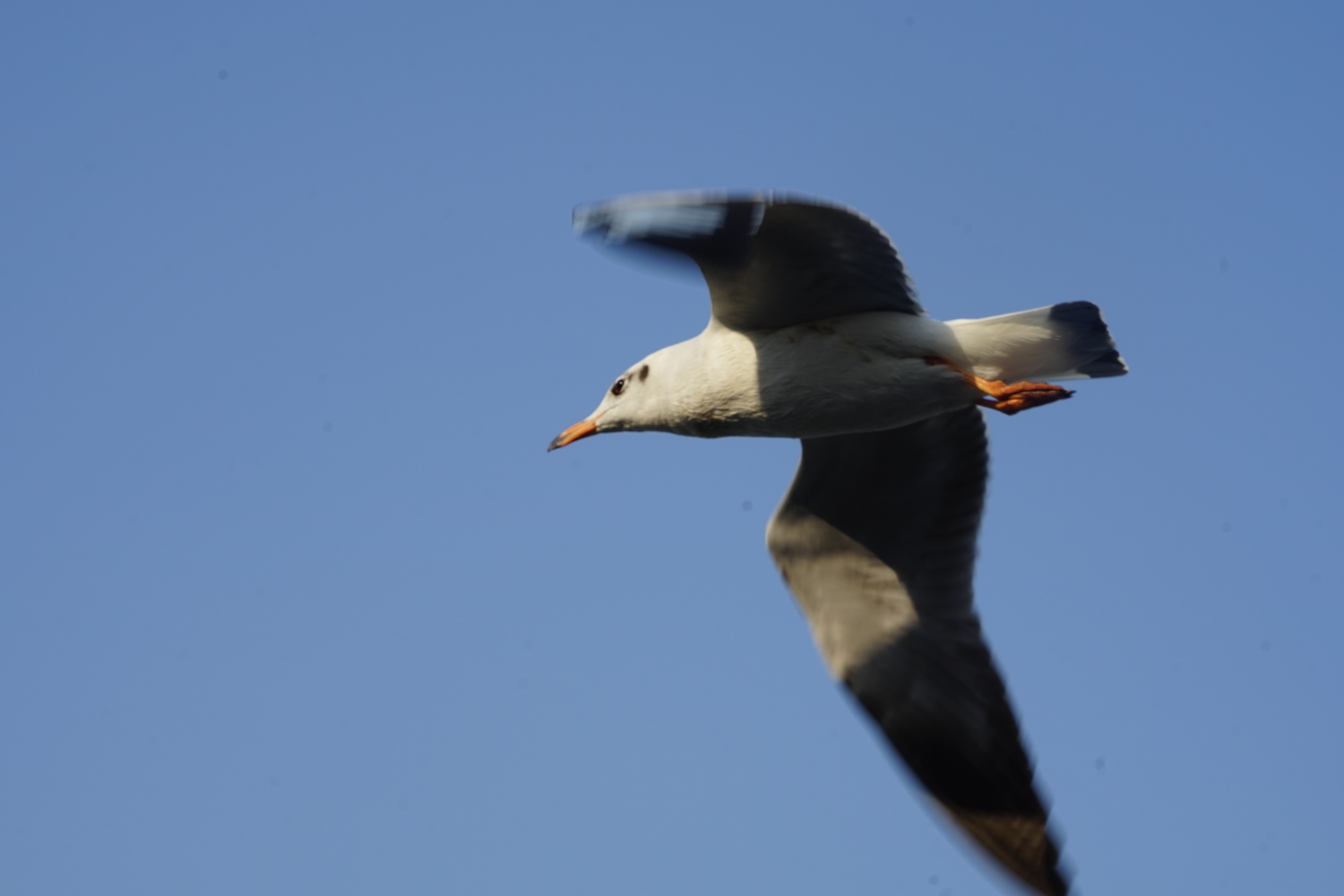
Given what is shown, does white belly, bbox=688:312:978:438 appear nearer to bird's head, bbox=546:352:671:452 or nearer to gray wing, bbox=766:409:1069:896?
bird's head, bbox=546:352:671:452

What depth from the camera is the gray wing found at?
8.51 meters

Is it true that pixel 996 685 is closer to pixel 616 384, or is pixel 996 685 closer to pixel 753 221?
pixel 616 384

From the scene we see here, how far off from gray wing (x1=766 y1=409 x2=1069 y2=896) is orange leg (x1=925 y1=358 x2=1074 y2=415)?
1.25 meters

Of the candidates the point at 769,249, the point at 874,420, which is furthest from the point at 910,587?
the point at 769,249

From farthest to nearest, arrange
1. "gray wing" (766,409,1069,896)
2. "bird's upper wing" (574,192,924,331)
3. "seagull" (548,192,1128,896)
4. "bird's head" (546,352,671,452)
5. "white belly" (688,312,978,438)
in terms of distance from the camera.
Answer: "gray wing" (766,409,1069,896)
"bird's head" (546,352,671,452)
"white belly" (688,312,978,438)
"seagull" (548,192,1128,896)
"bird's upper wing" (574,192,924,331)

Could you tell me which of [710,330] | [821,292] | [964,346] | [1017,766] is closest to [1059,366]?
[964,346]

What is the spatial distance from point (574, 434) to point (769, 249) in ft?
6.61

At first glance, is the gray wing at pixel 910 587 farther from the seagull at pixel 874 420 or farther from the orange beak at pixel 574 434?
the orange beak at pixel 574 434

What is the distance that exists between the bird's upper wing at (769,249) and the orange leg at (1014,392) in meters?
0.45

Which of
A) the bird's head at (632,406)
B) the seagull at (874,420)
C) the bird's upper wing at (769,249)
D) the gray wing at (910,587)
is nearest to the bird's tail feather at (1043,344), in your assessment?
the seagull at (874,420)

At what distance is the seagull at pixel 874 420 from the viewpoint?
22.9 ft

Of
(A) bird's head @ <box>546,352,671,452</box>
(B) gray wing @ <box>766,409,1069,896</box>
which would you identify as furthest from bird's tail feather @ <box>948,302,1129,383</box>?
(A) bird's head @ <box>546,352,671,452</box>

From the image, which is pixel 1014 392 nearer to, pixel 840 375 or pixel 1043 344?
pixel 1043 344

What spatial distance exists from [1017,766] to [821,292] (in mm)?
3030
